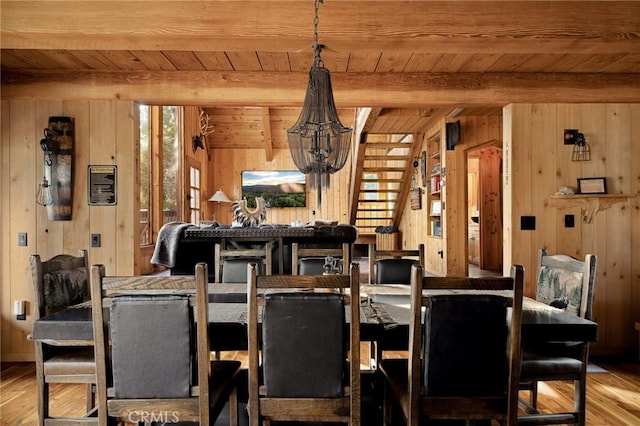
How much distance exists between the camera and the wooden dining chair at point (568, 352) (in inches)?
85.5

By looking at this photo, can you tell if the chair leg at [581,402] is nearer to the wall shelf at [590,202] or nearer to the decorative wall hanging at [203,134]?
the wall shelf at [590,202]

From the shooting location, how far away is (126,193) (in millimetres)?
3641

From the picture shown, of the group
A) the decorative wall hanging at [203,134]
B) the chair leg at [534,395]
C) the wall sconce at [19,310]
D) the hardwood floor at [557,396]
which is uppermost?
the decorative wall hanging at [203,134]

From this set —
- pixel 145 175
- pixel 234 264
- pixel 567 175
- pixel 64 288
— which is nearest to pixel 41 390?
pixel 64 288

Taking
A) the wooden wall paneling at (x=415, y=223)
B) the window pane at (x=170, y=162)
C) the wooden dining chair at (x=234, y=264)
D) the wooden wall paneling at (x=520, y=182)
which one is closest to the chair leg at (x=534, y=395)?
the wooden wall paneling at (x=520, y=182)

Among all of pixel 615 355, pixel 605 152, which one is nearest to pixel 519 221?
pixel 605 152

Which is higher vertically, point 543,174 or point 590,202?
point 543,174

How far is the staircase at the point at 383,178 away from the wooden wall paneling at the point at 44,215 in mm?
4323

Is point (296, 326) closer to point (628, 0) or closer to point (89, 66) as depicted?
point (628, 0)

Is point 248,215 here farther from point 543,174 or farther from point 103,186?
point 543,174

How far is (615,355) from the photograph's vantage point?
3746 mm

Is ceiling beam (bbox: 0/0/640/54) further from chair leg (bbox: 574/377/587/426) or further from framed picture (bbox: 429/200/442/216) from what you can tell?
framed picture (bbox: 429/200/442/216)

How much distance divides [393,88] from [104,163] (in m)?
2.58

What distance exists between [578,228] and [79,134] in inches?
174
